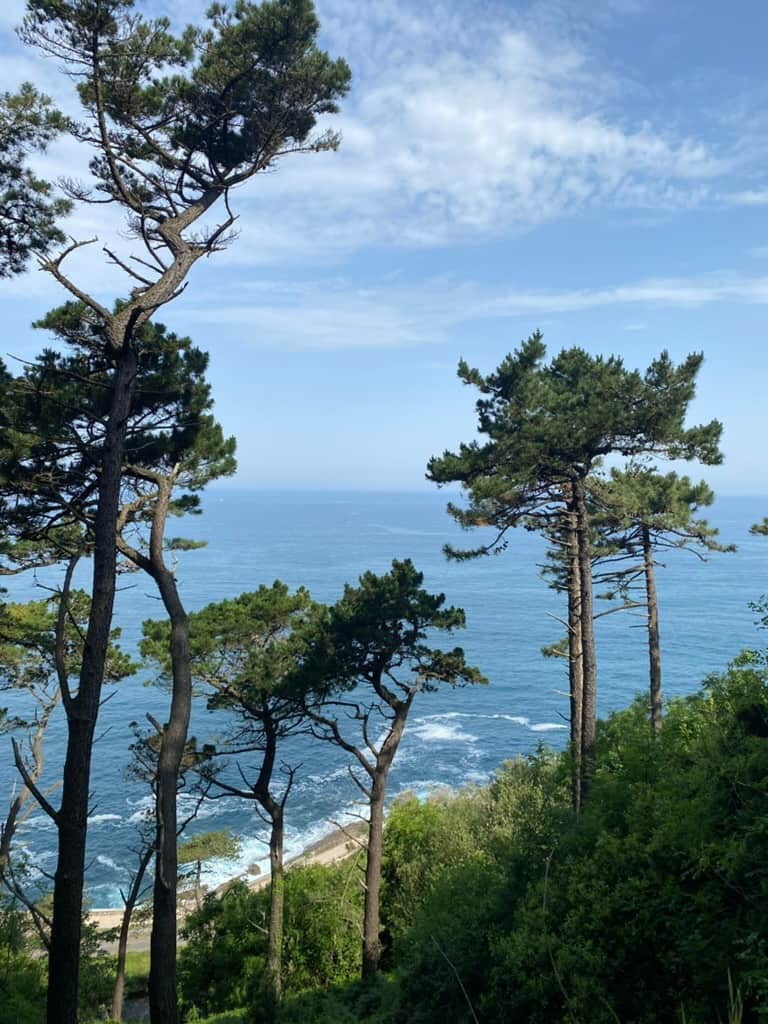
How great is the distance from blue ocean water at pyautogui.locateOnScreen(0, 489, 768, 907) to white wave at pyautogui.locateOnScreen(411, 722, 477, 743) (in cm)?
14

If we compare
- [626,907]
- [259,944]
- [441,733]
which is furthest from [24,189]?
[441,733]

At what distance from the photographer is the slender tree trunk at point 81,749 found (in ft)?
18.2

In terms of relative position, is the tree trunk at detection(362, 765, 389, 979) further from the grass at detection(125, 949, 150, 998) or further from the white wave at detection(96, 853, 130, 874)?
the white wave at detection(96, 853, 130, 874)

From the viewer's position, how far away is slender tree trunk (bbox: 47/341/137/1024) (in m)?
5.56

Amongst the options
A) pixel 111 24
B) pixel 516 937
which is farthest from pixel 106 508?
pixel 516 937

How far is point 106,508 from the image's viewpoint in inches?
259

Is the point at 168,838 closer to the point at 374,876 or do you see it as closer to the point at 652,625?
the point at 374,876

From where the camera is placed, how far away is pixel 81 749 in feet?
19.5

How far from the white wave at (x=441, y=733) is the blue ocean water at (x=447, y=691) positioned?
0.47 feet

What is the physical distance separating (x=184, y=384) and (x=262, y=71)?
422cm

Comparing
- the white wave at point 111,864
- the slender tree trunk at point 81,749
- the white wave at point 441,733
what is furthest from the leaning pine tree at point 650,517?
the white wave at point 441,733

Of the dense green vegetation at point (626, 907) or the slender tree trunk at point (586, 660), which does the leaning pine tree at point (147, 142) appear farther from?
the slender tree trunk at point (586, 660)

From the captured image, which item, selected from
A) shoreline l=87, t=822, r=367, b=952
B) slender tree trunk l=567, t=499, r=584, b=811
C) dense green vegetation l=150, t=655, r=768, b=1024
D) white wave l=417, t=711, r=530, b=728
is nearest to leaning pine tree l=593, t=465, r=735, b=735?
slender tree trunk l=567, t=499, r=584, b=811

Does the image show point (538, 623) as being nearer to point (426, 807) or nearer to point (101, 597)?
point (426, 807)
